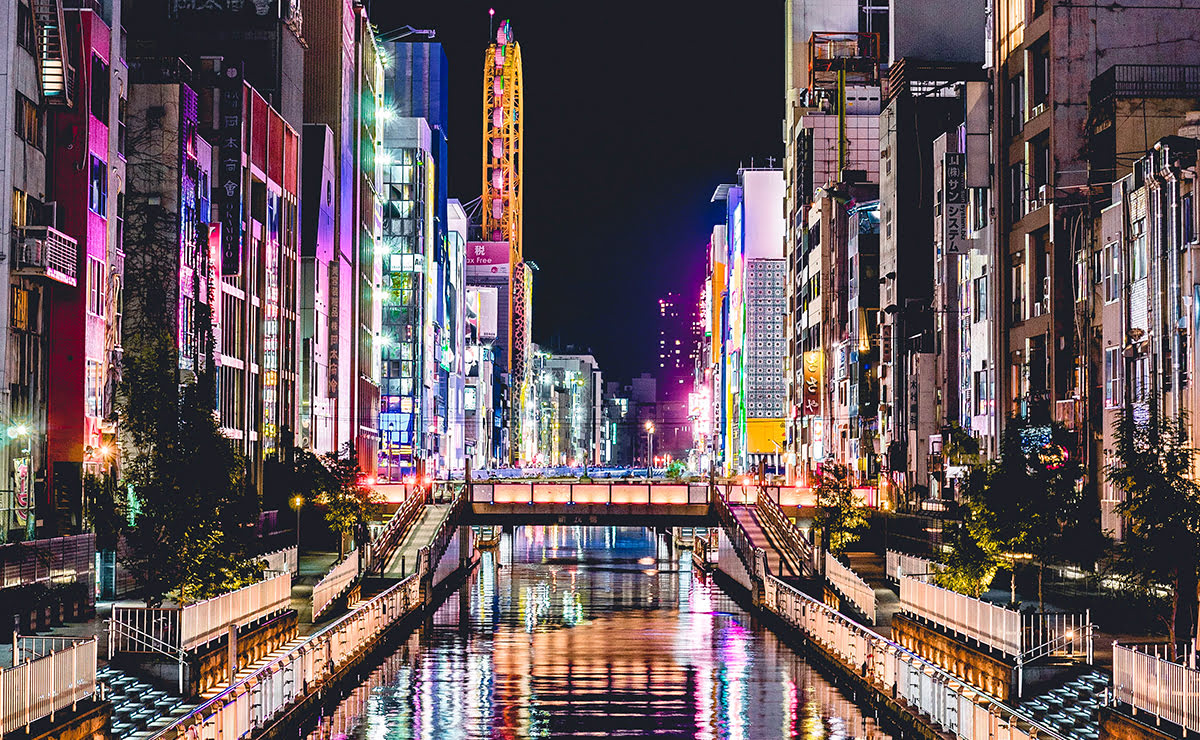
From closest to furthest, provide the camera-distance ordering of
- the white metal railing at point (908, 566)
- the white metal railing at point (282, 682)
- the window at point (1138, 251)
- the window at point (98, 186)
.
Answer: the white metal railing at point (282, 682)
the white metal railing at point (908, 566)
the window at point (1138, 251)
the window at point (98, 186)

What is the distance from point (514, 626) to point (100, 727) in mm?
44276

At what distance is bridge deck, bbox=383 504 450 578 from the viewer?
7947cm

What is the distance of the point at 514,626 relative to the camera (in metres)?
73.3

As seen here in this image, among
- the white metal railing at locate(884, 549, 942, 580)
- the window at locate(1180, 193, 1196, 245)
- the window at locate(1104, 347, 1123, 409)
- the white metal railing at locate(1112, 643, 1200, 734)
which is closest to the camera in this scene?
the white metal railing at locate(1112, 643, 1200, 734)

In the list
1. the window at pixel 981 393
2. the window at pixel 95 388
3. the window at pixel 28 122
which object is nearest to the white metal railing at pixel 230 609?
the window at pixel 95 388

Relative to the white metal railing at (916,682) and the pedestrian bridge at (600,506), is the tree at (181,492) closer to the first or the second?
the white metal railing at (916,682)

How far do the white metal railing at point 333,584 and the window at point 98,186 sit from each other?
17.2 m

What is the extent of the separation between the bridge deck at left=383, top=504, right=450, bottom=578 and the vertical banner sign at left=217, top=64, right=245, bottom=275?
19.6 m

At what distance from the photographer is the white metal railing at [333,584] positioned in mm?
57188

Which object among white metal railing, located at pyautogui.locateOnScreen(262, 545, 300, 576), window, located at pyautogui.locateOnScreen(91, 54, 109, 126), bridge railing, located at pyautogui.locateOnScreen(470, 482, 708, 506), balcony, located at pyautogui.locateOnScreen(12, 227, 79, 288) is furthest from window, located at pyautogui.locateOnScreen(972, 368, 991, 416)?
balcony, located at pyautogui.locateOnScreen(12, 227, 79, 288)

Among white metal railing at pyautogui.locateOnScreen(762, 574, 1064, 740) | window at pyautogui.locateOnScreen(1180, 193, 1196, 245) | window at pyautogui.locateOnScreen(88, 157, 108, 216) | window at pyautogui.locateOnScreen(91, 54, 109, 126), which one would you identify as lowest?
white metal railing at pyautogui.locateOnScreen(762, 574, 1064, 740)

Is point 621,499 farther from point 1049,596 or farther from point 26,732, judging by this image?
point 26,732

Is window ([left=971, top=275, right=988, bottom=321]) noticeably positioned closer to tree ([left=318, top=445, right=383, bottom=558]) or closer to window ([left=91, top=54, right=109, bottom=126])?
tree ([left=318, top=445, right=383, bottom=558])

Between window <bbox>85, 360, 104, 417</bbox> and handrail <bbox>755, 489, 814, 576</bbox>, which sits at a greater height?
window <bbox>85, 360, 104, 417</bbox>
